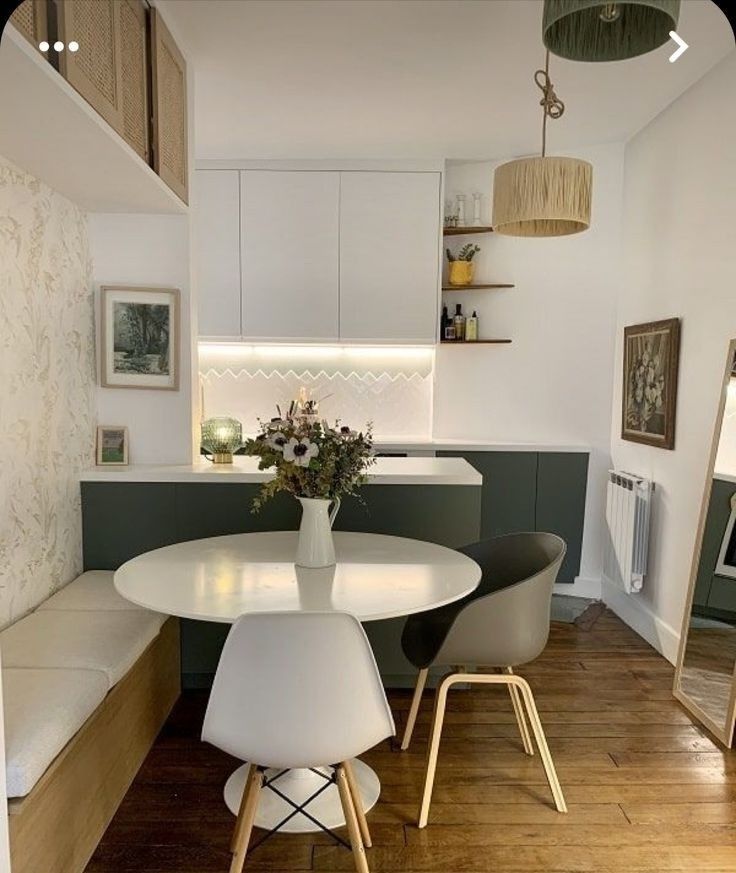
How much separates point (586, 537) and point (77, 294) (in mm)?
3154

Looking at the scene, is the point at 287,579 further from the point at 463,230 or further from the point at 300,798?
the point at 463,230

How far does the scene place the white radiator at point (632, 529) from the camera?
11.5 feet

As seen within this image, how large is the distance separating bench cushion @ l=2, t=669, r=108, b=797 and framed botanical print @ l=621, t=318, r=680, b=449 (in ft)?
8.91

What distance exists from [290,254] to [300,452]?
255cm

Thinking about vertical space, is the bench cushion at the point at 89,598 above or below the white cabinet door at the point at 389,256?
below

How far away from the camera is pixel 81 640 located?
2104 mm

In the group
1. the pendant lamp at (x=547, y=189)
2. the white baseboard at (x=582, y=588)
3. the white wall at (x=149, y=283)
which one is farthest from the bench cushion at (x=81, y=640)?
the white baseboard at (x=582, y=588)

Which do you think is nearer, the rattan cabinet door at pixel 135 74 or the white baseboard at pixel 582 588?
the rattan cabinet door at pixel 135 74

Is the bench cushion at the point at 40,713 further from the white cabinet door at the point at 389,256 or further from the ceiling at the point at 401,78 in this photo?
the white cabinet door at the point at 389,256

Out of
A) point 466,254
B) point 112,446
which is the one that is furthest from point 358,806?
point 466,254

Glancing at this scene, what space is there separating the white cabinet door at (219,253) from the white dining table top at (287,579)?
2130mm

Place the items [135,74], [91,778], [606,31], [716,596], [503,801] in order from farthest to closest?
[716,596]
[135,74]
[503,801]
[91,778]
[606,31]

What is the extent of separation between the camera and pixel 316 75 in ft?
9.57

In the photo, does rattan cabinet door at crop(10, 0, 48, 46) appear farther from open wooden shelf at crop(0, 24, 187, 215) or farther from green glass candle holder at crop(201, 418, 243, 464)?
green glass candle holder at crop(201, 418, 243, 464)
